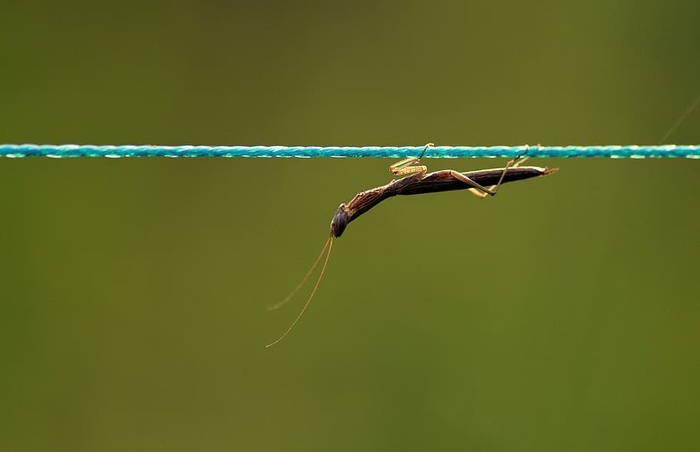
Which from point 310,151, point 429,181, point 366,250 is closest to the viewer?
point 310,151

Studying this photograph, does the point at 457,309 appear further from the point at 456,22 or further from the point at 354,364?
the point at 456,22

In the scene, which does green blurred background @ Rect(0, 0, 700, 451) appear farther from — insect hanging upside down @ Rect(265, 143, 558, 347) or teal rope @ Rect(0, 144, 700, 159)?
teal rope @ Rect(0, 144, 700, 159)

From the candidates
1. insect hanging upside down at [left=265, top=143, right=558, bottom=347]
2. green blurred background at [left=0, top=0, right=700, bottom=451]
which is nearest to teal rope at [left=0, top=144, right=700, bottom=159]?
insect hanging upside down at [left=265, top=143, right=558, bottom=347]

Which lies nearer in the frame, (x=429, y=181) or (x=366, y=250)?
(x=429, y=181)

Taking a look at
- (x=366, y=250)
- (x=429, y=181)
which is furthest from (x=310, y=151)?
(x=366, y=250)

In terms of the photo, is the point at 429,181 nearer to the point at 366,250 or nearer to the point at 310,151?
the point at 310,151

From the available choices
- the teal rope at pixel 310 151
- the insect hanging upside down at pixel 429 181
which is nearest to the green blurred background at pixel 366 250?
the insect hanging upside down at pixel 429 181

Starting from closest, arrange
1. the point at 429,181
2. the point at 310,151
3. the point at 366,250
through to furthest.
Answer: the point at 310,151, the point at 429,181, the point at 366,250

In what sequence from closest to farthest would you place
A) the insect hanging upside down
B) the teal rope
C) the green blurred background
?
the teal rope
the insect hanging upside down
the green blurred background
